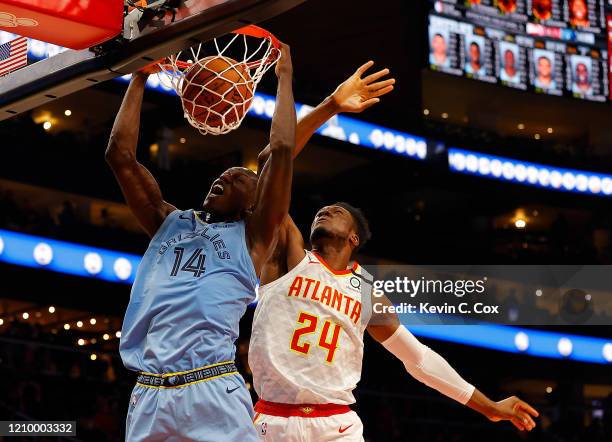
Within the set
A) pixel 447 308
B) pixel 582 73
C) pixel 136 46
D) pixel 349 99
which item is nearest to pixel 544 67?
pixel 582 73

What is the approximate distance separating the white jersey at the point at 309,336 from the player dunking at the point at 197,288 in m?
1.27

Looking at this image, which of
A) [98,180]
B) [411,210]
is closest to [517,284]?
[411,210]

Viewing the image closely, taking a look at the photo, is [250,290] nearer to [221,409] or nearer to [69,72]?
[221,409]

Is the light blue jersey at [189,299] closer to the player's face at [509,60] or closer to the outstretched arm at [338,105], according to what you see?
the outstretched arm at [338,105]

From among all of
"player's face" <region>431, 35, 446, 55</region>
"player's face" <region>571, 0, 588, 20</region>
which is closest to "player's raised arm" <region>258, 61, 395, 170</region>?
"player's face" <region>431, 35, 446, 55</region>

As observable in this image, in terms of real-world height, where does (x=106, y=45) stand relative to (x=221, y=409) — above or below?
above

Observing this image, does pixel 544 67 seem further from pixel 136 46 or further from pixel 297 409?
pixel 136 46

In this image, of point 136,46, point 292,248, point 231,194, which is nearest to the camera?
point 136,46

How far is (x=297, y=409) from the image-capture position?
18.1ft

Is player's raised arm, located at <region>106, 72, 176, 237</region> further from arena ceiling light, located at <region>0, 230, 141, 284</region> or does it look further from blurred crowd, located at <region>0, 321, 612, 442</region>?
arena ceiling light, located at <region>0, 230, 141, 284</region>

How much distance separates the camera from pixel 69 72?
4406 millimetres

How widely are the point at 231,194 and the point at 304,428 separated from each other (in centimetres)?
174

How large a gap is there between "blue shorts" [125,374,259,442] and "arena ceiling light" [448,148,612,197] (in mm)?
21274

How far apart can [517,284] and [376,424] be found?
9139 millimetres
